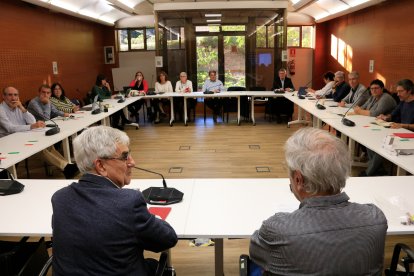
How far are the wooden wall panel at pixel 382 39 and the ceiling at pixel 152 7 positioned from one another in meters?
0.34

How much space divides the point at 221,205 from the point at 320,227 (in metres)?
1.11

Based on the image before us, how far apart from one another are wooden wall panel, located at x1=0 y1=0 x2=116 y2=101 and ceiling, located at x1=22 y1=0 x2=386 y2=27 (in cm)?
39

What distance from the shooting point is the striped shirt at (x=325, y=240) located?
43.5 inches

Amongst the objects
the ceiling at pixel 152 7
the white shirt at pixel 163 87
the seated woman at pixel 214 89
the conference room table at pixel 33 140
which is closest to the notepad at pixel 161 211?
the conference room table at pixel 33 140

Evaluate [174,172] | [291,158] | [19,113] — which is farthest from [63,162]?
[291,158]

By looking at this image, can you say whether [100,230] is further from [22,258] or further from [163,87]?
[163,87]

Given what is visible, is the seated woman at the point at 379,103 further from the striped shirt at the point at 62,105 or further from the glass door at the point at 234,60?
the glass door at the point at 234,60

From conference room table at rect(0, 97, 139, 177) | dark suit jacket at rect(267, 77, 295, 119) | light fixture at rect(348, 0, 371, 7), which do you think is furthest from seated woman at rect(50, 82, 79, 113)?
light fixture at rect(348, 0, 371, 7)

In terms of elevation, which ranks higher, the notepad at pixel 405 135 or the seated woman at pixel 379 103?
the seated woman at pixel 379 103

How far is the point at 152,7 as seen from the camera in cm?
995

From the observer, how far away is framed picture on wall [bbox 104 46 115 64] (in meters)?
11.5

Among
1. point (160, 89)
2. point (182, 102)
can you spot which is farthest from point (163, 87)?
point (182, 102)

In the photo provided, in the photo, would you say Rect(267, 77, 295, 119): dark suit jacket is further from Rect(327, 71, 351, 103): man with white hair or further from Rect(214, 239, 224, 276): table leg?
Rect(214, 239, 224, 276): table leg

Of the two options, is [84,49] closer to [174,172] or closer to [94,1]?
[94,1]
